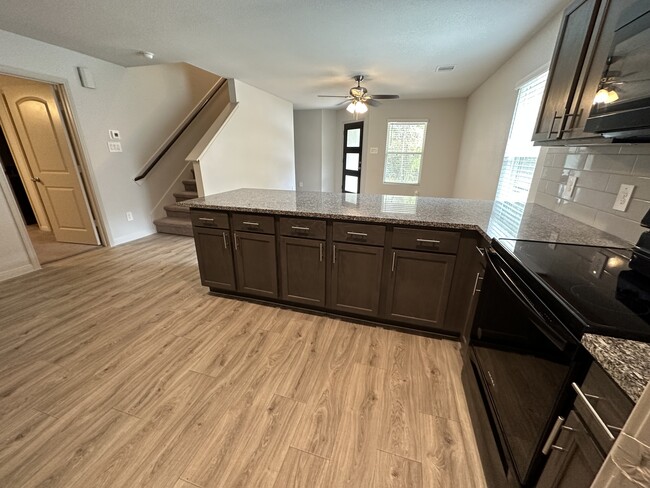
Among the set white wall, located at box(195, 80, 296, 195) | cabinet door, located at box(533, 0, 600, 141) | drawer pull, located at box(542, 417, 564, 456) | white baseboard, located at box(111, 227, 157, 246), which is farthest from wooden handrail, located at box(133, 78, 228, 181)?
drawer pull, located at box(542, 417, 564, 456)

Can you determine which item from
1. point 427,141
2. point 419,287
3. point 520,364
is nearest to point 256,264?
point 419,287

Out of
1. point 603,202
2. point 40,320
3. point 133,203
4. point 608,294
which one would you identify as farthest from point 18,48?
point 603,202

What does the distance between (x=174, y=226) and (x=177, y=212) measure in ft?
1.22

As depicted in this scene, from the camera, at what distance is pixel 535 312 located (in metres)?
0.86

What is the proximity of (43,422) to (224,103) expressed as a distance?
5245mm

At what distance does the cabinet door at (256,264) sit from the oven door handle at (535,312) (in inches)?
58.7

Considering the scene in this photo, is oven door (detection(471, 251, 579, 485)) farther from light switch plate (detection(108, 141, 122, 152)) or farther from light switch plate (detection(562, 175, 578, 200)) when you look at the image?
light switch plate (detection(108, 141, 122, 152))

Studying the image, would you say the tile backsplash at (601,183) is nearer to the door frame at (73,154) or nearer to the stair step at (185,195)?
the stair step at (185,195)

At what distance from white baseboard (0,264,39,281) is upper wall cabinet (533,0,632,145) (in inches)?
195

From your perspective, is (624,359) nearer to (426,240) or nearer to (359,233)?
(426,240)

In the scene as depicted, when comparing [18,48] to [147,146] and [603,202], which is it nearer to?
[147,146]

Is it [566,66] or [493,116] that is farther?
[493,116]

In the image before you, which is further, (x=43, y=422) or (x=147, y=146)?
(x=147, y=146)

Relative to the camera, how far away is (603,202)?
1.49m
